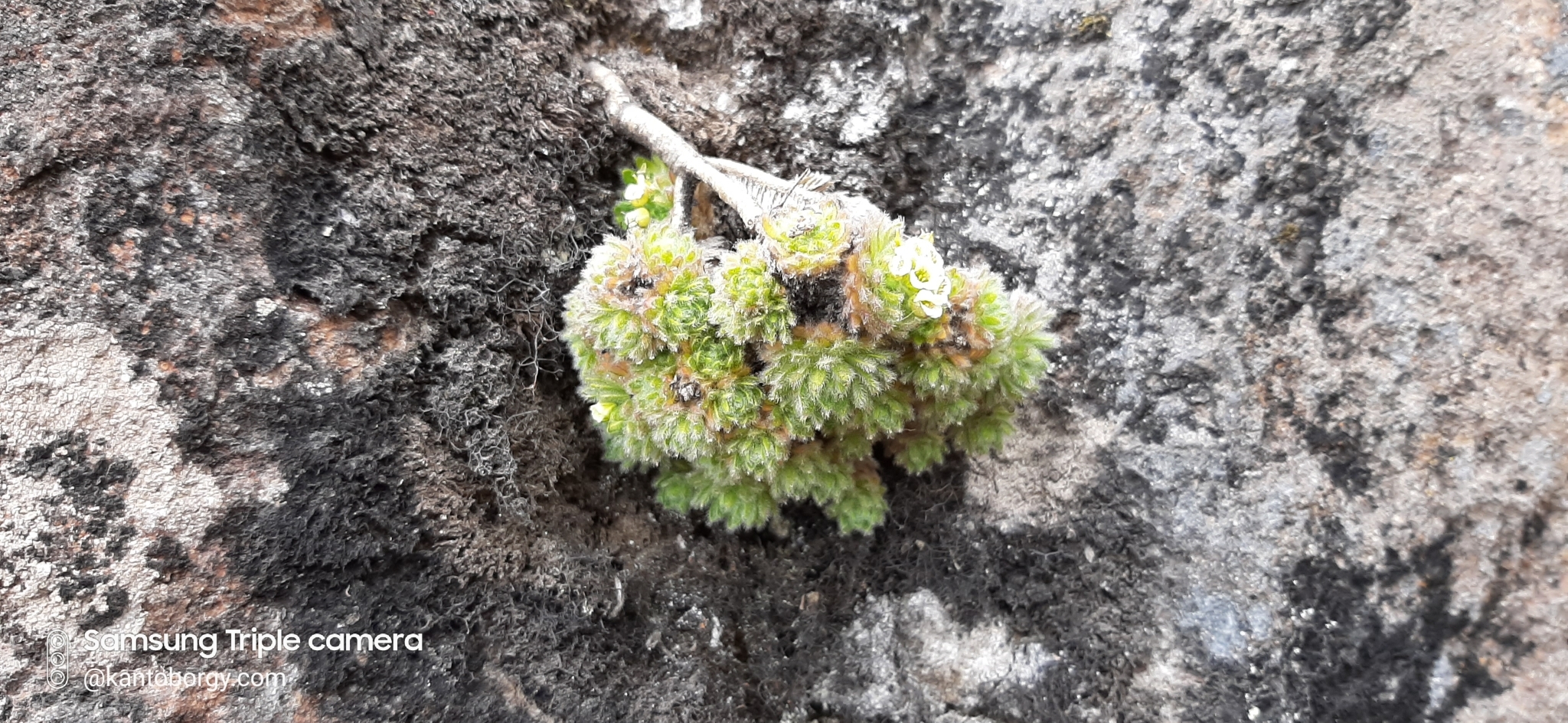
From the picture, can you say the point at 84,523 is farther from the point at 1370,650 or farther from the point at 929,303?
the point at 1370,650

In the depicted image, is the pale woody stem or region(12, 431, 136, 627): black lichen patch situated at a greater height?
the pale woody stem

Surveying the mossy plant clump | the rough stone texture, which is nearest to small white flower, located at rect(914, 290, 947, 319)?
the mossy plant clump

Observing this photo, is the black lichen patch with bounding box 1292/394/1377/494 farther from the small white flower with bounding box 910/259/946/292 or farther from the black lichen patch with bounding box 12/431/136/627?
the black lichen patch with bounding box 12/431/136/627

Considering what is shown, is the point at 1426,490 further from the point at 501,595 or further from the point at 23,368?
the point at 23,368

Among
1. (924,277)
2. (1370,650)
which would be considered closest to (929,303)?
(924,277)

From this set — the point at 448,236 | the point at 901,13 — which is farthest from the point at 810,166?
the point at 448,236

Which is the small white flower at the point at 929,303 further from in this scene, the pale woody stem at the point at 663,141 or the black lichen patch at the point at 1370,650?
the black lichen patch at the point at 1370,650

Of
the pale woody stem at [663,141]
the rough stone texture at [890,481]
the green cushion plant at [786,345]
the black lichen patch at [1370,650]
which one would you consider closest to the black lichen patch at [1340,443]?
the rough stone texture at [890,481]

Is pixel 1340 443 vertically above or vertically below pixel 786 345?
above
